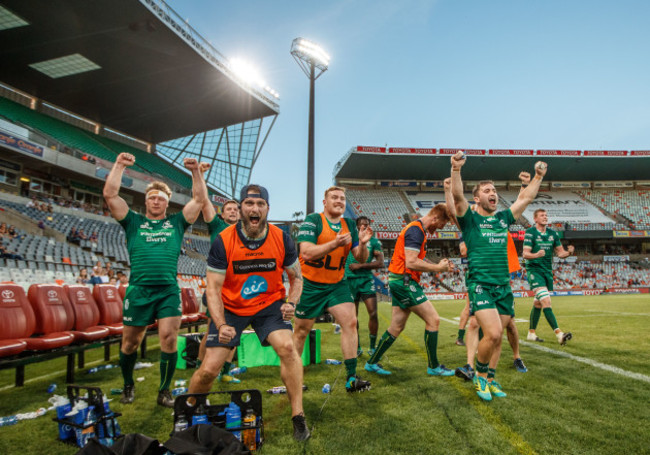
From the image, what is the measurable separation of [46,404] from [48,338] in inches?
34.0

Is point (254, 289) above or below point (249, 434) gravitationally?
above

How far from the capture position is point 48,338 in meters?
4.61

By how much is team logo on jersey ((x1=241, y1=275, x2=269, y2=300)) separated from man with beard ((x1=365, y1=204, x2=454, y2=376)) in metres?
1.86

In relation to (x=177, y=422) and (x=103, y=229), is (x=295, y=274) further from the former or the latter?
(x=103, y=229)

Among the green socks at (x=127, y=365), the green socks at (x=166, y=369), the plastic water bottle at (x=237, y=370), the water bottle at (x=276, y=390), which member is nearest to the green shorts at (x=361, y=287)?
the plastic water bottle at (x=237, y=370)

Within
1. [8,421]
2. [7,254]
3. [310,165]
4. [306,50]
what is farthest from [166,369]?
[306,50]

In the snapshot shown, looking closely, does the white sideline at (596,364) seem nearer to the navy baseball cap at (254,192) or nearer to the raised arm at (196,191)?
the navy baseball cap at (254,192)

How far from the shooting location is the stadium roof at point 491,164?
4056 centimetres

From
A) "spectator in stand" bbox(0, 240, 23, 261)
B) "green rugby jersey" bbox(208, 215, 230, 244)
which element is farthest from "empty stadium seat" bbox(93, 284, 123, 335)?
"spectator in stand" bbox(0, 240, 23, 261)

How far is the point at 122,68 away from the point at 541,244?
31397mm

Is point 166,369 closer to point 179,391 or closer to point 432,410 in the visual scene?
point 179,391

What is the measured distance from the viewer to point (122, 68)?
2872 cm

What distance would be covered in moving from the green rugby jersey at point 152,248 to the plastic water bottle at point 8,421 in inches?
59.5

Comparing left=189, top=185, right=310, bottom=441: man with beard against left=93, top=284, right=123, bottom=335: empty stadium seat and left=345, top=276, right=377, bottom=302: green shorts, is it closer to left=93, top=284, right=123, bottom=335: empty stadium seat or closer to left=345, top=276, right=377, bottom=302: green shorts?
left=345, top=276, right=377, bottom=302: green shorts
